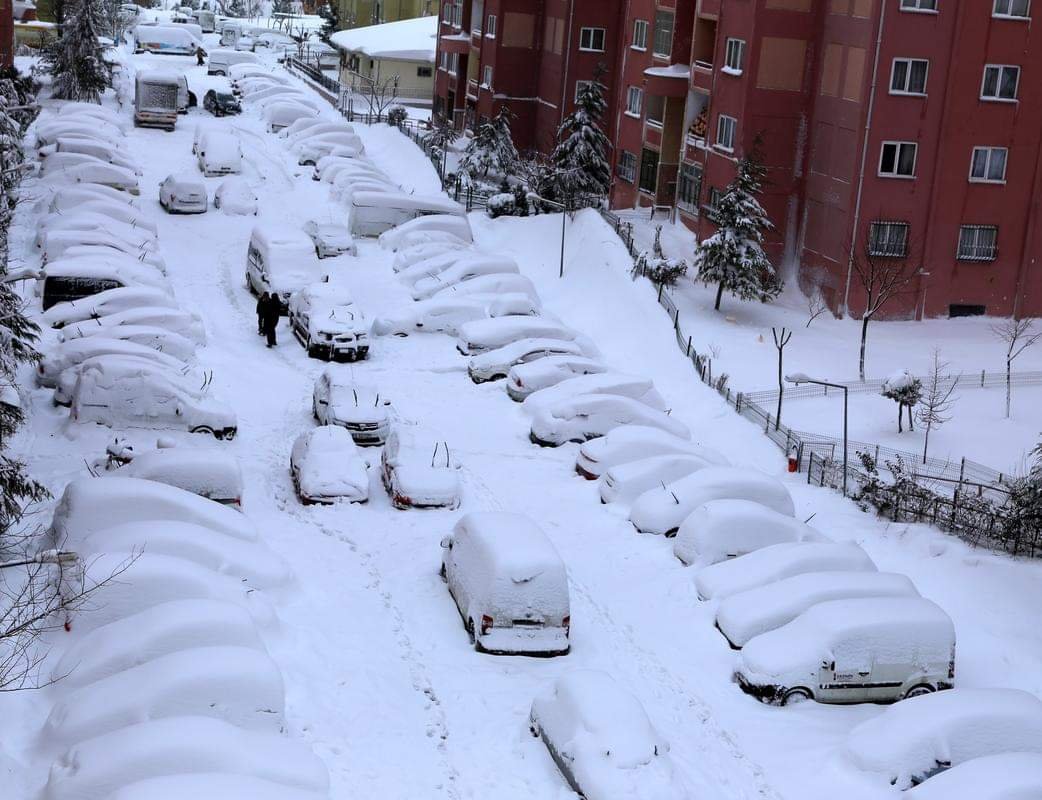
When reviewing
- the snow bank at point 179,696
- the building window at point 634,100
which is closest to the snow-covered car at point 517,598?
the snow bank at point 179,696

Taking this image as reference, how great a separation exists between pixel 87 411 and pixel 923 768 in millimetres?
17369

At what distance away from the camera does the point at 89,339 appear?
2933 cm

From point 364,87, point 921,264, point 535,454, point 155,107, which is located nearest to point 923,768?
point 535,454

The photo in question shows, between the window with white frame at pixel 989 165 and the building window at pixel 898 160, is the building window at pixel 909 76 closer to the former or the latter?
the building window at pixel 898 160

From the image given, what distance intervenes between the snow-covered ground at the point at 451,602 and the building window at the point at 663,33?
48.8ft

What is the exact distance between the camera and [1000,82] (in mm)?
41906

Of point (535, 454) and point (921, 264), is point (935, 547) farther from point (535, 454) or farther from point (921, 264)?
point (921, 264)

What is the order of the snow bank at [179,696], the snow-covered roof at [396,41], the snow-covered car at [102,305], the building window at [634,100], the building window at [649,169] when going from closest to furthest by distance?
the snow bank at [179,696]
the snow-covered car at [102,305]
the building window at [649,169]
the building window at [634,100]
the snow-covered roof at [396,41]

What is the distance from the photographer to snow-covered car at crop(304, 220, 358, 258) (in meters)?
43.0

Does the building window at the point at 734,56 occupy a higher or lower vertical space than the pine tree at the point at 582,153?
higher

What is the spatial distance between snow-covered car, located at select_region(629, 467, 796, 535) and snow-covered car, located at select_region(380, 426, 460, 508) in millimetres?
3382

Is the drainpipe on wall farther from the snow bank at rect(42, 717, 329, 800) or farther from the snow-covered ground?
the snow bank at rect(42, 717, 329, 800)

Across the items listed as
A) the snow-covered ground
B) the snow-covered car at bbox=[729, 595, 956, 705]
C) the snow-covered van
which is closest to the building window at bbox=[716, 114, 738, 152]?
the snow-covered ground

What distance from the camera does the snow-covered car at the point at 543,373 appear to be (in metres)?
32.1
